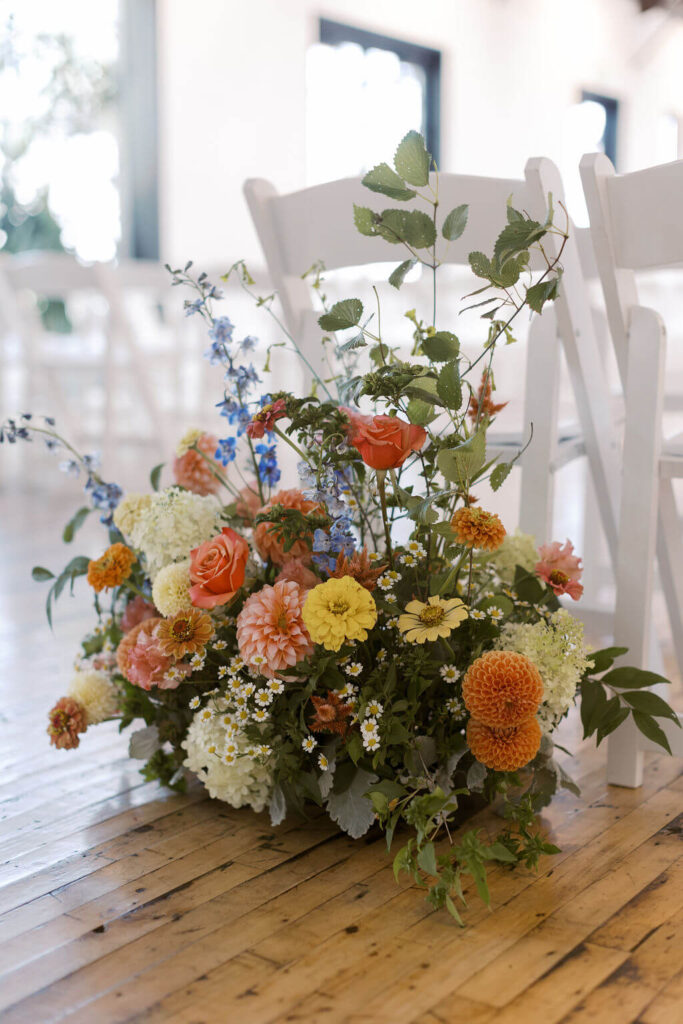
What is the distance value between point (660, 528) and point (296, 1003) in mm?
749

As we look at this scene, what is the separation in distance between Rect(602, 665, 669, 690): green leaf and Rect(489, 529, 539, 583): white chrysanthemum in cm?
15

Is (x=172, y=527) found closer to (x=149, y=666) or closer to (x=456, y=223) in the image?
(x=149, y=666)

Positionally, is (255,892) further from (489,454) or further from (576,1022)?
(489,454)

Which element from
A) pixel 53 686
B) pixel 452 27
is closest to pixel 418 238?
pixel 53 686

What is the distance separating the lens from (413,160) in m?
1.09

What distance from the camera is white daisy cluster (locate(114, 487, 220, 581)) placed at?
1.24 metres

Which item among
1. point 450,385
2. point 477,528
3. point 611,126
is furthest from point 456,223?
point 611,126

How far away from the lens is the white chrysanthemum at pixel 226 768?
1.16 metres

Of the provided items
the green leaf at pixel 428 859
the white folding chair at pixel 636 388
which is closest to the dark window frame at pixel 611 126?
the white folding chair at pixel 636 388

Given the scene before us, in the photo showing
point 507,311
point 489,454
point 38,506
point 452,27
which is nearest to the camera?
point 489,454

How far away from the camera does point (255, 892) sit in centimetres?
105

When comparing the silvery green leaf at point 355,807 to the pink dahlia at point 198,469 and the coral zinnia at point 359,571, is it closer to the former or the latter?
the coral zinnia at point 359,571

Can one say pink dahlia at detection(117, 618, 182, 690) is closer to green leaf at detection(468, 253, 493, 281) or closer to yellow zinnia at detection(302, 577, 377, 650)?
yellow zinnia at detection(302, 577, 377, 650)

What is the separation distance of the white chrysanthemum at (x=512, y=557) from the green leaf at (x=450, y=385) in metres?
0.26
